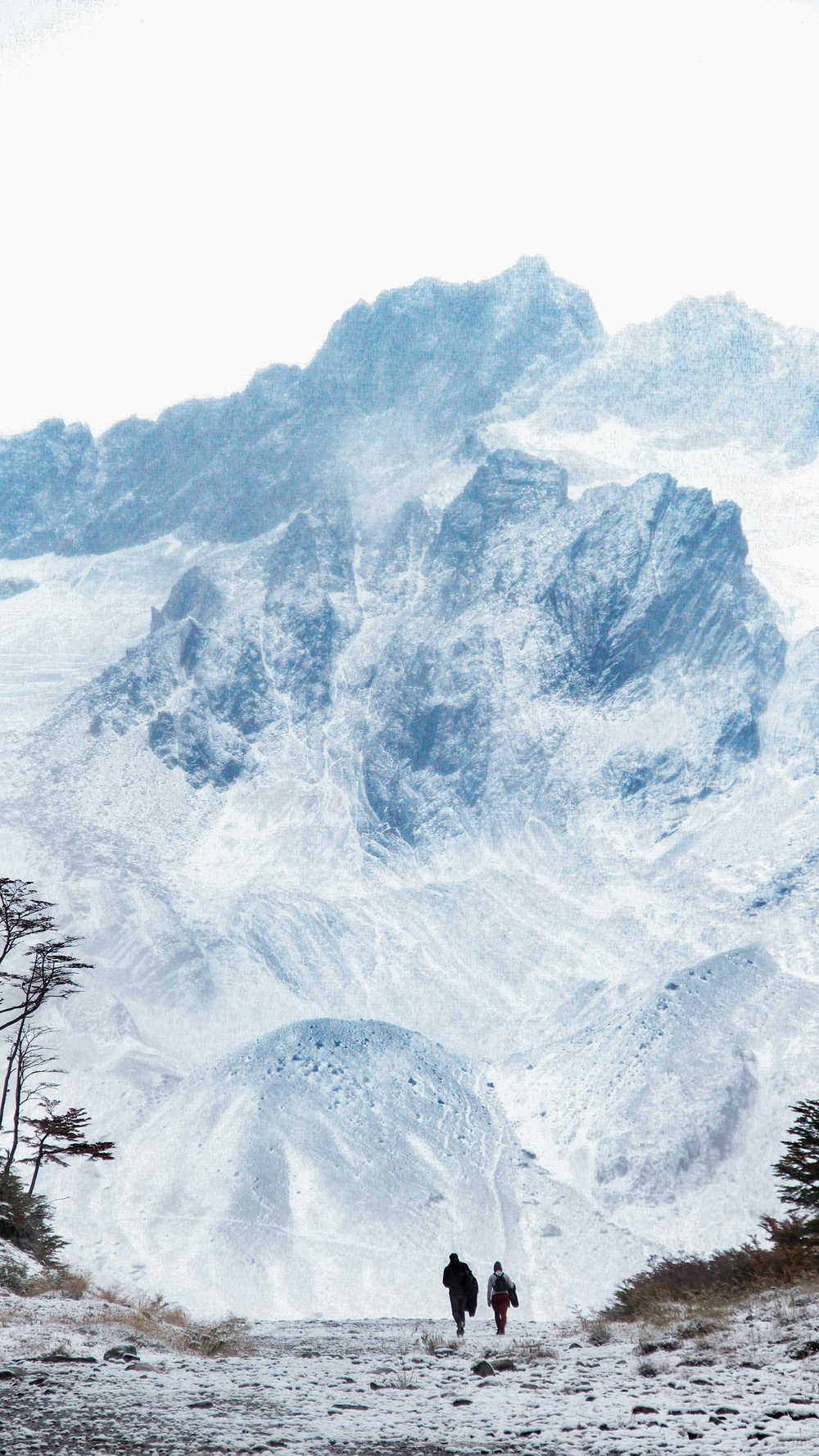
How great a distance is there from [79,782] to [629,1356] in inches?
6221

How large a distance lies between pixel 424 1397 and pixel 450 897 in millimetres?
129674

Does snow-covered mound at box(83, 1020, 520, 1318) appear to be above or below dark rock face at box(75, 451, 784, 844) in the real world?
below

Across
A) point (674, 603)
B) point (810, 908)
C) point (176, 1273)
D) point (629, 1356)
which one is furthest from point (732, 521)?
point (629, 1356)

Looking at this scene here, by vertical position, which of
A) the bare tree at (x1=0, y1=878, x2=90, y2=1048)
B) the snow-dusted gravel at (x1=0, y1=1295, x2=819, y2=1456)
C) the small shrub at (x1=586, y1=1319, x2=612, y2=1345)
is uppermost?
the bare tree at (x1=0, y1=878, x2=90, y2=1048)

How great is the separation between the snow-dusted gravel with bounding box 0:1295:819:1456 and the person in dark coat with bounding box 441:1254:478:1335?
4703 mm

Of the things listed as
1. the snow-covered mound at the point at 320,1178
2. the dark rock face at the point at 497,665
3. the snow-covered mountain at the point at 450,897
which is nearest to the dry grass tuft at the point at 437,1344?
the snow-covered mound at the point at 320,1178

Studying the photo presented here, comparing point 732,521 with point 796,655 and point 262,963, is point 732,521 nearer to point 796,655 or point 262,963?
point 796,655

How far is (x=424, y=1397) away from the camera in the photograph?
37.8ft

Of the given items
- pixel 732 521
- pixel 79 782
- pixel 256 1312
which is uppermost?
pixel 732 521

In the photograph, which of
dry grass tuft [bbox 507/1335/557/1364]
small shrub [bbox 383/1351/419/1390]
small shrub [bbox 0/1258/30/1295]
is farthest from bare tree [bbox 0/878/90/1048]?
small shrub [bbox 383/1351/419/1390]

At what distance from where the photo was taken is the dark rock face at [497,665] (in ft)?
520

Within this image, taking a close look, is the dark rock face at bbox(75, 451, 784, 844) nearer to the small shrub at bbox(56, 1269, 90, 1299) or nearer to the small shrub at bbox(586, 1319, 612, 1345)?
the small shrub at bbox(56, 1269, 90, 1299)

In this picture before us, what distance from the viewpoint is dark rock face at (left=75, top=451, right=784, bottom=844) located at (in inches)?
6235

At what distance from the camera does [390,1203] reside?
8575cm
